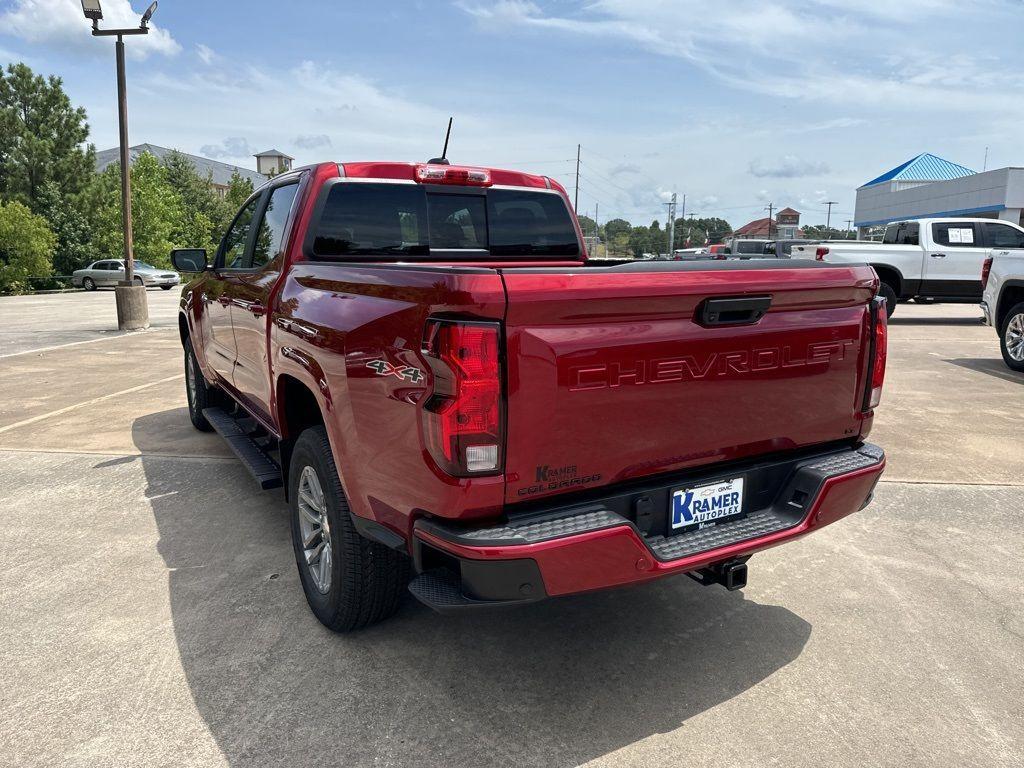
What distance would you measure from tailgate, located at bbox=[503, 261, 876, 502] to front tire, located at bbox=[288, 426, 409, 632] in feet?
2.99

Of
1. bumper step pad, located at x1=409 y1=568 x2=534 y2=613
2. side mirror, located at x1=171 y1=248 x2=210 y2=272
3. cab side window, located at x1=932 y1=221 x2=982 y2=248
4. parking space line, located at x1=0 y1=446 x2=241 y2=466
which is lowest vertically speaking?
parking space line, located at x1=0 y1=446 x2=241 y2=466

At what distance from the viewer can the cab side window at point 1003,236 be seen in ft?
51.0

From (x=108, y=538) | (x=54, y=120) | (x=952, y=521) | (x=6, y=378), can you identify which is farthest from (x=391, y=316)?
(x=54, y=120)

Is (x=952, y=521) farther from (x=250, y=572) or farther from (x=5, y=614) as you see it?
(x=5, y=614)

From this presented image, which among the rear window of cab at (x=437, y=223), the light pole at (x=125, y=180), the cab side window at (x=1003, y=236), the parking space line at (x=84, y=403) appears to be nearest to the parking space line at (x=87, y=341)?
the light pole at (x=125, y=180)

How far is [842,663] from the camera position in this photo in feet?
9.78

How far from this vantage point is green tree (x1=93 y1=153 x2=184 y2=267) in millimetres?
36594

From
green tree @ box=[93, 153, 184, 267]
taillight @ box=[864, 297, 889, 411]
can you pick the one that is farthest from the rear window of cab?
green tree @ box=[93, 153, 184, 267]

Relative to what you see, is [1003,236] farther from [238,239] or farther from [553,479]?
[553,479]

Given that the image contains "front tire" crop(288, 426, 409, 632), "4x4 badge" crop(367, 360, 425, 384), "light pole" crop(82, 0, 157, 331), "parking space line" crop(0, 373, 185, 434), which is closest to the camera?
"4x4 badge" crop(367, 360, 425, 384)

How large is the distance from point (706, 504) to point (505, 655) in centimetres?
104

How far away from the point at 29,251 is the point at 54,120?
8.84 m

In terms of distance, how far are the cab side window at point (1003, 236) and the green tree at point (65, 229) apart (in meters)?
36.7

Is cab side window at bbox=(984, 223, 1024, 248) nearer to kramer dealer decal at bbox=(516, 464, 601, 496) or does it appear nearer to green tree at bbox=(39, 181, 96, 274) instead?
kramer dealer decal at bbox=(516, 464, 601, 496)
